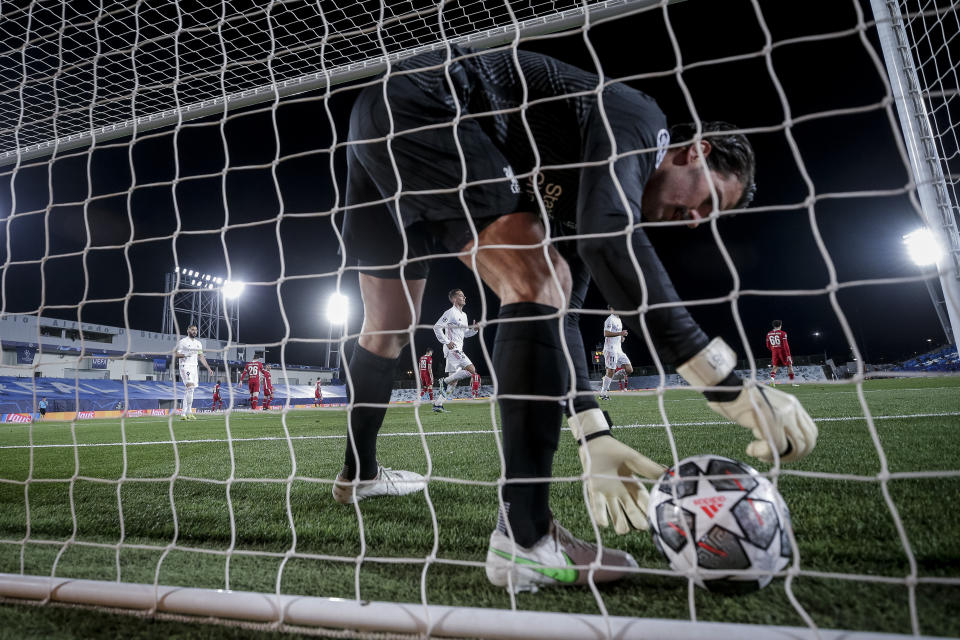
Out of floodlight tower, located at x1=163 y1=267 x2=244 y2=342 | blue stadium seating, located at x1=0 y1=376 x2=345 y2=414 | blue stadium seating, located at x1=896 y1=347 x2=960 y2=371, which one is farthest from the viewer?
floodlight tower, located at x1=163 y1=267 x2=244 y2=342

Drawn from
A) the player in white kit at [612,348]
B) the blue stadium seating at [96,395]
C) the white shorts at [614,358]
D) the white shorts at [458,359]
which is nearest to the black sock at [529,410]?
the white shorts at [458,359]

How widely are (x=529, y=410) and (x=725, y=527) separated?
0.49 meters

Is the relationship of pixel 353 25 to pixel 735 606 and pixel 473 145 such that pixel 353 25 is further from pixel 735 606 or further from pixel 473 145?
pixel 735 606

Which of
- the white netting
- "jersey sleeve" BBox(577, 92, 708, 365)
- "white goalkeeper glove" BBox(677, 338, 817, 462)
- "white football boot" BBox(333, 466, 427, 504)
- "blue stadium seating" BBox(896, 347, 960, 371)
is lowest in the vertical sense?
"blue stadium seating" BBox(896, 347, 960, 371)

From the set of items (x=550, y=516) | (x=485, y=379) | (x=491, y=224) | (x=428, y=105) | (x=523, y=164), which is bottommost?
(x=485, y=379)

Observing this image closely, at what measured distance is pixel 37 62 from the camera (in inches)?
111

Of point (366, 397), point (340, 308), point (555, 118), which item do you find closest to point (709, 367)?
point (555, 118)

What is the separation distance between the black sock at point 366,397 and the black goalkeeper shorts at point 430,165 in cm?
61

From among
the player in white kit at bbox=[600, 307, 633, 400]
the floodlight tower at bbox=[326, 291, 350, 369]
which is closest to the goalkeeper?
the floodlight tower at bbox=[326, 291, 350, 369]

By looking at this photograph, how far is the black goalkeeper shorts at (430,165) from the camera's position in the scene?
136 cm

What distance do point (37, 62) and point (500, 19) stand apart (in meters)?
2.55

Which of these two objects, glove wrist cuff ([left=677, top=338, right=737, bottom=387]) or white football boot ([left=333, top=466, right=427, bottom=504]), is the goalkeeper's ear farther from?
white football boot ([left=333, top=466, right=427, bottom=504])

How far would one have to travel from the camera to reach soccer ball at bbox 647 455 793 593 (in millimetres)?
1069

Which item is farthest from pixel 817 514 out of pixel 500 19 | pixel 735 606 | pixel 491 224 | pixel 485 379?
pixel 485 379
